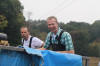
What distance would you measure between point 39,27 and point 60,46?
7102 centimetres

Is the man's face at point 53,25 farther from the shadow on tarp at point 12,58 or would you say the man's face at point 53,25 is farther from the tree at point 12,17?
the tree at point 12,17

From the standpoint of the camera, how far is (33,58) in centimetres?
401

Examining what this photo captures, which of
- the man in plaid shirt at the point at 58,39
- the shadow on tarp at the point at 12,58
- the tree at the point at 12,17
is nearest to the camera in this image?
the shadow on tarp at the point at 12,58

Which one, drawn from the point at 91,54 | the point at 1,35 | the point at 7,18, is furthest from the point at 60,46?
the point at 91,54

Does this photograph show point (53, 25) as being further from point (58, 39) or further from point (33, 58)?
point (33, 58)

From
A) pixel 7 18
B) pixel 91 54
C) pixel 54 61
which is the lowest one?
pixel 91 54

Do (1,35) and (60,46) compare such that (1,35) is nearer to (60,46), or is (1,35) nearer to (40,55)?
(40,55)

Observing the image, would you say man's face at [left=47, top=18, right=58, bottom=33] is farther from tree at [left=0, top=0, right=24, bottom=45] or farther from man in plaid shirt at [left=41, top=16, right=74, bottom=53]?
tree at [left=0, top=0, right=24, bottom=45]

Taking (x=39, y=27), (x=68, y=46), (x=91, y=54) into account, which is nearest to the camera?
(x=68, y=46)

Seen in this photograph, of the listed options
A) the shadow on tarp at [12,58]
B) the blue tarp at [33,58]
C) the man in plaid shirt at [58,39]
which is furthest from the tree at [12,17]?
the shadow on tarp at [12,58]

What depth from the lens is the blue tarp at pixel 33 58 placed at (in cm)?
383

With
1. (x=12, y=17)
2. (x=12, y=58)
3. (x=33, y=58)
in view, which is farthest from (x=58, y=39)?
(x=12, y=17)

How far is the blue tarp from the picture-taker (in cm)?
383

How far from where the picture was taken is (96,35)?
67438 millimetres
